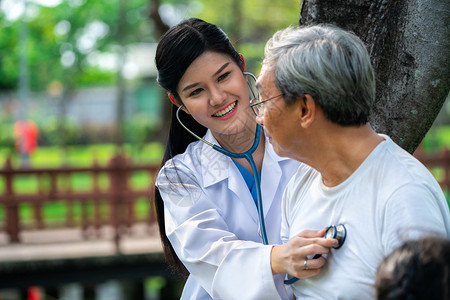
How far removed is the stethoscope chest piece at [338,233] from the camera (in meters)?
1.59

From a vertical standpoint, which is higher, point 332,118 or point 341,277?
point 332,118

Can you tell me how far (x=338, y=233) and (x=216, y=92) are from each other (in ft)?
2.56

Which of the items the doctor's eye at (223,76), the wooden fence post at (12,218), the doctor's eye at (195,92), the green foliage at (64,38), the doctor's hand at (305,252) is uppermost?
the doctor's eye at (223,76)

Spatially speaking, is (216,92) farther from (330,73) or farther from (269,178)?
(330,73)

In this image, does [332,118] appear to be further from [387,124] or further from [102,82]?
[102,82]

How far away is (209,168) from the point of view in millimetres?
2203

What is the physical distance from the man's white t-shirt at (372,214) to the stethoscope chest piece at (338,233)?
13 millimetres

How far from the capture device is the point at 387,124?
2195 mm

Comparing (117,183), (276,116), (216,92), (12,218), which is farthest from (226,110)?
(12,218)

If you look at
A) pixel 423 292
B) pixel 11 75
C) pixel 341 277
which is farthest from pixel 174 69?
pixel 11 75

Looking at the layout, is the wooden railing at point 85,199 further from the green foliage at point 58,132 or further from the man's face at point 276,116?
the green foliage at point 58,132

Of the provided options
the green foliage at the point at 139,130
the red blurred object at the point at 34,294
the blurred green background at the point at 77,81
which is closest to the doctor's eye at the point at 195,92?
the red blurred object at the point at 34,294

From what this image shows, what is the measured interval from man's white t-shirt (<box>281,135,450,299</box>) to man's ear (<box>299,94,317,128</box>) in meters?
0.19

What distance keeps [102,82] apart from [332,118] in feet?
104
